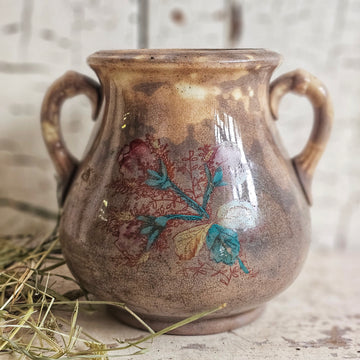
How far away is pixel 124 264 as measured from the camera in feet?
1.96

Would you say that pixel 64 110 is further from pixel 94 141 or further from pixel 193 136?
pixel 193 136

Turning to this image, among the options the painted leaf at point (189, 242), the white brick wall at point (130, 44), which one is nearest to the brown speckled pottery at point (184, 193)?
the painted leaf at point (189, 242)

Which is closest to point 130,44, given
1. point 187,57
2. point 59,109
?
point 59,109

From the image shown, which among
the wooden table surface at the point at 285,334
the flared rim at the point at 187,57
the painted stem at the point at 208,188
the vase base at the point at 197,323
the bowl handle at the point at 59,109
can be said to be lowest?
the wooden table surface at the point at 285,334

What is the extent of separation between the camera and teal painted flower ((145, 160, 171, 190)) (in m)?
0.59

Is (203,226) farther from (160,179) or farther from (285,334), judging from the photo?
(285,334)

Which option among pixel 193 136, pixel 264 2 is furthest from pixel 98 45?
pixel 193 136

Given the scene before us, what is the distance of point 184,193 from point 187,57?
133 mm

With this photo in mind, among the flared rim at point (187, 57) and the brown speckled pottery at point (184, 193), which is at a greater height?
the flared rim at point (187, 57)

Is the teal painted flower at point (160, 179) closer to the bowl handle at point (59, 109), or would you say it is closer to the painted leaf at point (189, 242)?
the painted leaf at point (189, 242)

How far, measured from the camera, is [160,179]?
59cm

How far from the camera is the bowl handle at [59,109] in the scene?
2.28 feet

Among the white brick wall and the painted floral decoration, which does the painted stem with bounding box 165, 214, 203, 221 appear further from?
the white brick wall

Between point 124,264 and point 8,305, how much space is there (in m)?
0.16
